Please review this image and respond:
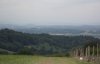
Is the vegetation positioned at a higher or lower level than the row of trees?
lower

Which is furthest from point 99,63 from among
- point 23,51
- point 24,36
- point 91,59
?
point 24,36

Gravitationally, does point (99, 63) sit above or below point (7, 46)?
above

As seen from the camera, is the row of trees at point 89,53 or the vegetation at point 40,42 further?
the vegetation at point 40,42

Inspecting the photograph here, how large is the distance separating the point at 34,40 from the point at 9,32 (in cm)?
1300

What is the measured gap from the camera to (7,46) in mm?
93312

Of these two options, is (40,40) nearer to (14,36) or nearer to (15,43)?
(14,36)

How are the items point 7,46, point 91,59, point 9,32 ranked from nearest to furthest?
point 91,59 → point 7,46 → point 9,32

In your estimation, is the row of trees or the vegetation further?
the vegetation

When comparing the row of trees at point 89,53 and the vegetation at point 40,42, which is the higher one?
the row of trees at point 89,53

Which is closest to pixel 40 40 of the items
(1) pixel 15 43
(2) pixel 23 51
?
(1) pixel 15 43

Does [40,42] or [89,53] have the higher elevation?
[89,53]

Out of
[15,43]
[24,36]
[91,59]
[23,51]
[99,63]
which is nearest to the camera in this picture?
[99,63]

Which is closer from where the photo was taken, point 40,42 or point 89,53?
point 89,53

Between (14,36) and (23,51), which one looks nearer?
(23,51)
